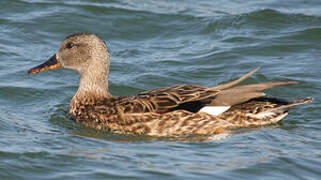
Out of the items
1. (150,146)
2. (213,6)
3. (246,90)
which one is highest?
(213,6)

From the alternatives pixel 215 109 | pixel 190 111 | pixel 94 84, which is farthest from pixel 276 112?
pixel 94 84

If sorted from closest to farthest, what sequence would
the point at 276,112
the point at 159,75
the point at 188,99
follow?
the point at 188,99, the point at 276,112, the point at 159,75

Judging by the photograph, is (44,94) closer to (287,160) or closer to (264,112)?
(264,112)

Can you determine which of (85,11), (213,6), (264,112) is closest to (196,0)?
(213,6)

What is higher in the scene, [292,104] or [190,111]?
[292,104]

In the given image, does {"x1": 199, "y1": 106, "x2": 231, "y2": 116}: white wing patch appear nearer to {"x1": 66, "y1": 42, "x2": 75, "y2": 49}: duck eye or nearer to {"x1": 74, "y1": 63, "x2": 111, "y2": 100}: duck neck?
{"x1": 74, "y1": 63, "x2": 111, "y2": 100}: duck neck

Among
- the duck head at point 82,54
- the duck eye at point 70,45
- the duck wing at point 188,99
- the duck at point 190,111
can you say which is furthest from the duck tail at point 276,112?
the duck eye at point 70,45

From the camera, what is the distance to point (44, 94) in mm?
12320

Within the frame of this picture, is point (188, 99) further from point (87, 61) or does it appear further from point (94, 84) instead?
point (87, 61)

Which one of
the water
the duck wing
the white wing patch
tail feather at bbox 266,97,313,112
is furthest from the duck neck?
tail feather at bbox 266,97,313,112

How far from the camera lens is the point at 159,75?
43.3 ft

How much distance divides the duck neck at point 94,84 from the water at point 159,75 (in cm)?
54

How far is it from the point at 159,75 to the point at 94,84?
2.56 m

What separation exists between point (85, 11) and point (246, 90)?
305 inches
